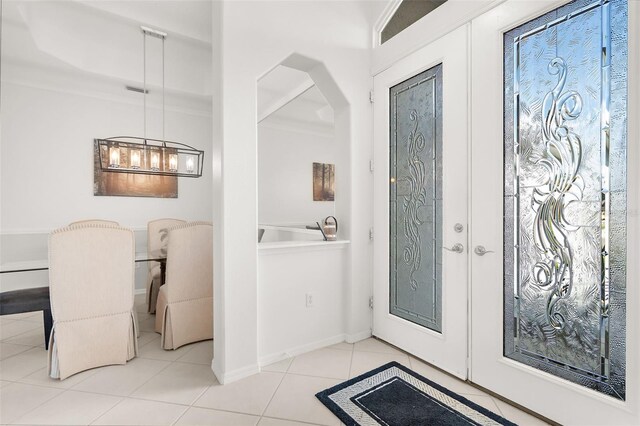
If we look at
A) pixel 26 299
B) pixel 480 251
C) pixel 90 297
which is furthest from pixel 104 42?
pixel 480 251

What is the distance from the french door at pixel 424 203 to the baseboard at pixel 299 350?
0.39 metres

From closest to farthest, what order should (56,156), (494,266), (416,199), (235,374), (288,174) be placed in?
(494,266)
(235,374)
(416,199)
(56,156)
(288,174)

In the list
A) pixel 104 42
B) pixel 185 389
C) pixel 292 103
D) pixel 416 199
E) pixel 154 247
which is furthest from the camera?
pixel 292 103

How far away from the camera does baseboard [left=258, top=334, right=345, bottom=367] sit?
7.63 feet

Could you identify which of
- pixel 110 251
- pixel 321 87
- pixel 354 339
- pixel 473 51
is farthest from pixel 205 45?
pixel 354 339

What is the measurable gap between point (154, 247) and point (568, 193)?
4.01 m

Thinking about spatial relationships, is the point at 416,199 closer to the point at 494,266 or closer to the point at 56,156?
the point at 494,266

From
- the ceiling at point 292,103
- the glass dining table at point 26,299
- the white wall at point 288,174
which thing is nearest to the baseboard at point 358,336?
the glass dining table at point 26,299

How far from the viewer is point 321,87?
9.00 feet

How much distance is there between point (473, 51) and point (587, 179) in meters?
1.03

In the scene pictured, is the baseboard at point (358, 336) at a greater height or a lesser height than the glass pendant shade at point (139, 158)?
lesser

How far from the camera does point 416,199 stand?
2393 mm

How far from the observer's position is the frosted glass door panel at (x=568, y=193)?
4.68 feet

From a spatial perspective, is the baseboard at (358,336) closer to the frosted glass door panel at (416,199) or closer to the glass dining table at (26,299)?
the frosted glass door panel at (416,199)
